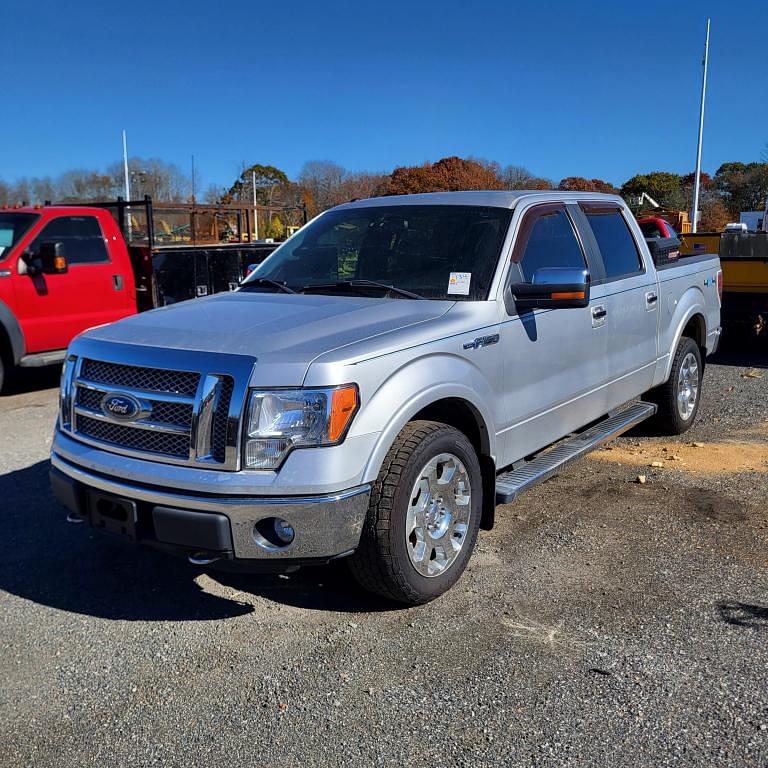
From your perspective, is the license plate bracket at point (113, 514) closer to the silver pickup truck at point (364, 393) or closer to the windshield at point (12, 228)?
the silver pickup truck at point (364, 393)

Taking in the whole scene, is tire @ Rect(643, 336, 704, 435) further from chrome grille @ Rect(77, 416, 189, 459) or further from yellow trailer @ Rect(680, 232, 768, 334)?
chrome grille @ Rect(77, 416, 189, 459)

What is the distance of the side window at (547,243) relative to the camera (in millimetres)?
4570

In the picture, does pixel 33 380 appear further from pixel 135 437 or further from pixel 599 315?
pixel 599 315

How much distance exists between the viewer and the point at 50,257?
883 centimetres

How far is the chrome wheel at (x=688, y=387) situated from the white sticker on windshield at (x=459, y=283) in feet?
9.97

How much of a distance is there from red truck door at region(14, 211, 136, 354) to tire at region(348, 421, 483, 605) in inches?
254

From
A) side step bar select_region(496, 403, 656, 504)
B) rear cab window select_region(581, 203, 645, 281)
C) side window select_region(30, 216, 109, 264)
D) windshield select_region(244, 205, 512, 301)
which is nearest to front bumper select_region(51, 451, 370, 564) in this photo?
side step bar select_region(496, 403, 656, 504)

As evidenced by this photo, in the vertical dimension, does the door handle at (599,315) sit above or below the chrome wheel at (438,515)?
above

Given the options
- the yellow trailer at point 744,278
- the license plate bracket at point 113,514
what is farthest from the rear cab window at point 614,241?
the yellow trailer at point 744,278

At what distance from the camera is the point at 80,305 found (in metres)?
9.34

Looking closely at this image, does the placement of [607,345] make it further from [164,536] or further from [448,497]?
[164,536]

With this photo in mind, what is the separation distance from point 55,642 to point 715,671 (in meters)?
2.75

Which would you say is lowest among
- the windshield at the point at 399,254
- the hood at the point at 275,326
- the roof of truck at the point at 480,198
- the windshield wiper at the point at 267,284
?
the hood at the point at 275,326

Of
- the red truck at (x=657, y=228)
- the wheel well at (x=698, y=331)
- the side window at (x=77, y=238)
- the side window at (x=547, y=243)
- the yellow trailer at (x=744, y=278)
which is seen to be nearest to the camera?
the side window at (x=547, y=243)
